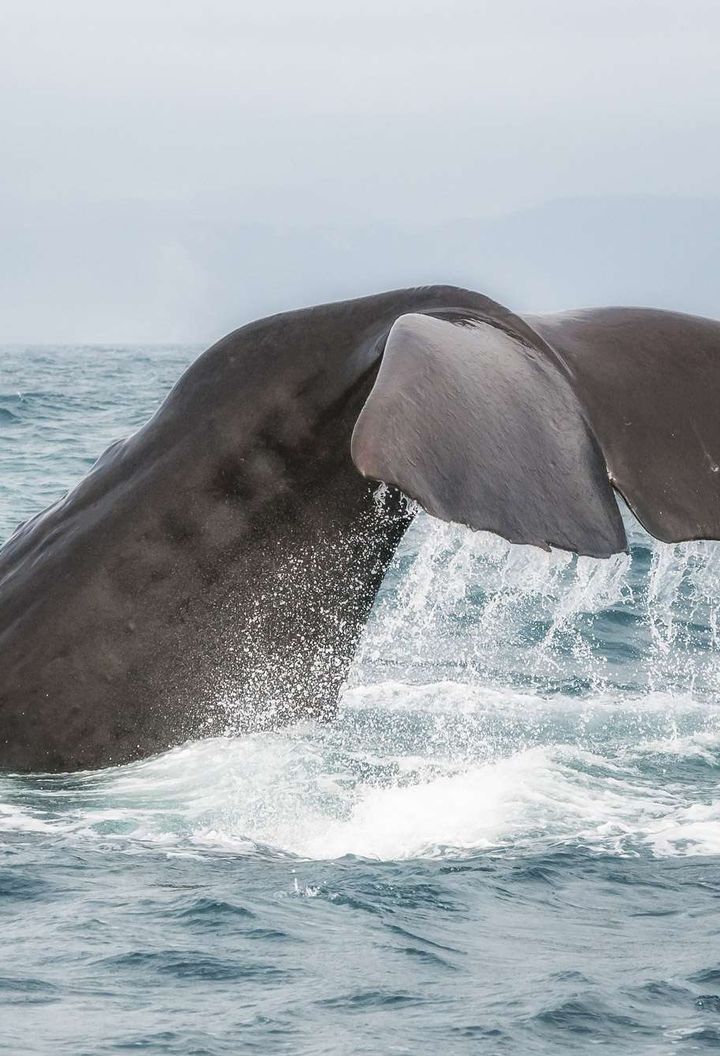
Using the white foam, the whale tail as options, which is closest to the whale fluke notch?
the whale tail

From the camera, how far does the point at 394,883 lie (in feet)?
18.6

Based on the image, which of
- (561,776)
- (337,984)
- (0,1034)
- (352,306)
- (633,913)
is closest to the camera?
(0,1034)

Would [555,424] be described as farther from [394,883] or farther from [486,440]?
[394,883]

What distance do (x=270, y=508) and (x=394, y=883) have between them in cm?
147

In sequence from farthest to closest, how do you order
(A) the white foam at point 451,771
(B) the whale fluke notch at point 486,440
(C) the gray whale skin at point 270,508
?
(A) the white foam at point 451,771, (C) the gray whale skin at point 270,508, (B) the whale fluke notch at point 486,440

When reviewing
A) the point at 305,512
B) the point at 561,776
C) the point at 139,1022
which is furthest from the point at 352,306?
the point at 561,776

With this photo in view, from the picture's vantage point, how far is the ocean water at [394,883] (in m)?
4.43

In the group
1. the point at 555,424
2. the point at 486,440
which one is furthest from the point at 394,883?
the point at 486,440

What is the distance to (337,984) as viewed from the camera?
185 inches

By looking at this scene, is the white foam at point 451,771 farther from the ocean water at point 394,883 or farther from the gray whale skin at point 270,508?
the gray whale skin at point 270,508

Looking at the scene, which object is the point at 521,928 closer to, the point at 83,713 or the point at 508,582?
the point at 508,582

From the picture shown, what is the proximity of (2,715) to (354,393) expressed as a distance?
68.0 inches

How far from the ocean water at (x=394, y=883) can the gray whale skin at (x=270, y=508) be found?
0.24 metres

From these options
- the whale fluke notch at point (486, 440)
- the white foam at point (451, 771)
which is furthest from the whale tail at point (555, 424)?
the white foam at point (451, 771)
